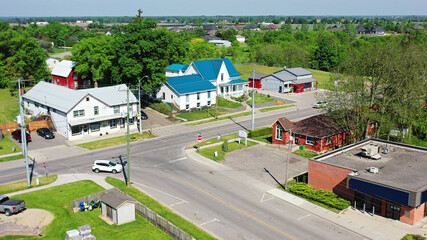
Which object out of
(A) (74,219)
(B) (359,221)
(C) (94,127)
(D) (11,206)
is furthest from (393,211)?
(C) (94,127)

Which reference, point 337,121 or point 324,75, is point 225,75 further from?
point 324,75

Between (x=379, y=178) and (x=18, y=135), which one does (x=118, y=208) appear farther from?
(x=18, y=135)

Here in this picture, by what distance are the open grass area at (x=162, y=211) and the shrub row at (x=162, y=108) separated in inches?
1290

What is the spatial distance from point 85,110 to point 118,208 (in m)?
31.2

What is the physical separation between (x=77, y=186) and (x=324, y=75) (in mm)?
107815

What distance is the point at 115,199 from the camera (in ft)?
117

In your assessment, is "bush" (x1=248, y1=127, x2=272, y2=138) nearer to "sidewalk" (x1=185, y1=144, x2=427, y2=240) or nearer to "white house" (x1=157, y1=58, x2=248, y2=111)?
"white house" (x1=157, y1=58, x2=248, y2=111)

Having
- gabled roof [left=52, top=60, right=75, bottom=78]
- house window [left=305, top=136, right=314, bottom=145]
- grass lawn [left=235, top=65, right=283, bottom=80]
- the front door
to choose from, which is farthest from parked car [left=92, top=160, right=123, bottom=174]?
grass lawn [left=235, top=65, right=283, bottom=80]

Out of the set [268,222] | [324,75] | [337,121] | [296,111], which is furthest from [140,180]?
[324,75]

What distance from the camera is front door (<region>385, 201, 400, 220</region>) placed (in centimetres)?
3608

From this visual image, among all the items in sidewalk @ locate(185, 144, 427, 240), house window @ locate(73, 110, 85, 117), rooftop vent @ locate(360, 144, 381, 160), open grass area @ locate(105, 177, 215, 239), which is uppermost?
house window @ locate(73, 110, 85, 117)

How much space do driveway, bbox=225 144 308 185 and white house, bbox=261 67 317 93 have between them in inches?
1815

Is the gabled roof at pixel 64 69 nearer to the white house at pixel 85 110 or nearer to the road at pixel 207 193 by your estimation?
the white house at pixel 85 110

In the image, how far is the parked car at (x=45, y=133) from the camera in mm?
60781
